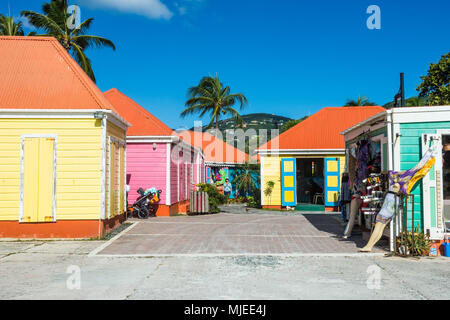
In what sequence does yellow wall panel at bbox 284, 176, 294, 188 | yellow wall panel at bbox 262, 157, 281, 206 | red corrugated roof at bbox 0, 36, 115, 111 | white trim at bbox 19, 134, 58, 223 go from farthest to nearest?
yellow wall panel at bbox 262, 157, 281, 206, yellow wall panel at bbox 284, 176, 294, 188, red corrugated roof at bbox 0, 36, 115, 111, white trim at bbox 19, 134, 58, 223

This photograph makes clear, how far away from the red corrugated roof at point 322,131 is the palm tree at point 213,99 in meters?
11.0

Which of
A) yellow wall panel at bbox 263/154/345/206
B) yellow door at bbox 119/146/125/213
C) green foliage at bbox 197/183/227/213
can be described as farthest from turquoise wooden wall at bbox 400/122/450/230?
yellow wall panel at bbox 263/154/345/206

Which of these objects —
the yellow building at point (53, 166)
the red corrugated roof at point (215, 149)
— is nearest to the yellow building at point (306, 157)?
the red corrugated roof at point (215, 149)

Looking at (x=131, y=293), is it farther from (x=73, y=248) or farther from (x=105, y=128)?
(x=105, y=128)

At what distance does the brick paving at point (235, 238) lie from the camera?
852 centimetres

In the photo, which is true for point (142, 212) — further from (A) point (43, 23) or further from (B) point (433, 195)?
(A) point (43, 23)

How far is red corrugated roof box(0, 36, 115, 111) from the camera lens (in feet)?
34.0

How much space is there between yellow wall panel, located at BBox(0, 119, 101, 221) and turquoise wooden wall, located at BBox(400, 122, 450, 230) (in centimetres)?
711

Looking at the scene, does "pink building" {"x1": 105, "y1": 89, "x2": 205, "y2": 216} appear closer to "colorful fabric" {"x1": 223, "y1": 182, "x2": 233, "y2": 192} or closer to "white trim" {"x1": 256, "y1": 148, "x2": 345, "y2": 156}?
"white trim" {"x1": 256, "y1": 148, "x2": 345, "y2": 156}

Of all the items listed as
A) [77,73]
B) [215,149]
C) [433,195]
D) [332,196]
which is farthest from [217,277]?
[215,149]

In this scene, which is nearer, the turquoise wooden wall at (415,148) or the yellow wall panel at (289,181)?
the turquoise wooden wall at (415,148)

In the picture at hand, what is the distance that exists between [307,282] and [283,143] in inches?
550

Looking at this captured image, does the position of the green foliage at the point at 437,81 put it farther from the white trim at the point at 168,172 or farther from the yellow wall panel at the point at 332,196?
the white trim at the point at 168,172

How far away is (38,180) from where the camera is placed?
10086 millimetres
